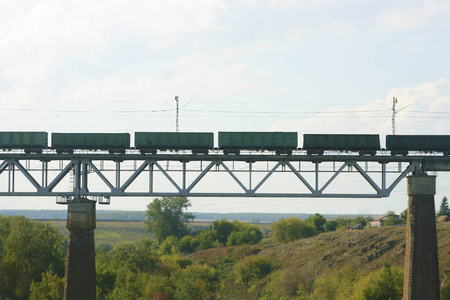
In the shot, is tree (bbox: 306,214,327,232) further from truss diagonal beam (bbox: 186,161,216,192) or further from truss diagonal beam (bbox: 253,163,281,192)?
truss diagonal beam (bbox: 186,161,216,192)

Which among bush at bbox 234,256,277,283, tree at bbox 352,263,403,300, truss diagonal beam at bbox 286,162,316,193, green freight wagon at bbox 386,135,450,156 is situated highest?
green freight wagon at bbox 386,135,450,156

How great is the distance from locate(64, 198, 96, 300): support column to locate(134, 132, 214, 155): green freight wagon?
6.97 m

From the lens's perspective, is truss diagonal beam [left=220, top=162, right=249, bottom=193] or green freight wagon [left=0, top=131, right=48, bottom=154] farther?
green freight wagon [left=0, top=131, right=48, bottom=154]

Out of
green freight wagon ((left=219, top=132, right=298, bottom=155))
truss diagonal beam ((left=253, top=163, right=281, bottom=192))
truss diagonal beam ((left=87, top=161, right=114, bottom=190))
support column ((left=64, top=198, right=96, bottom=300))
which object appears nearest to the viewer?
support column ((left=64, top=198, right=96, bottom=300))

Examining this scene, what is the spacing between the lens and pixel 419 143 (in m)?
46.3

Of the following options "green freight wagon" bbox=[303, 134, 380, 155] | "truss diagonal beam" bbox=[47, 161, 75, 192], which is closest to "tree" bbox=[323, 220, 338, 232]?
"green freight wagon" bbox=[303, 134, 380, 155]

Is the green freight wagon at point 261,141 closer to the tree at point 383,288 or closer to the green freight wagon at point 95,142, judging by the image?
the green freight wagon at point 95,142

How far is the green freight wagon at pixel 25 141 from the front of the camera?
46719 mm

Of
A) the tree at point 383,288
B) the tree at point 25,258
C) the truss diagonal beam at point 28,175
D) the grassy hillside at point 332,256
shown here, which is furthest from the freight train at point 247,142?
the tree at point 25,258

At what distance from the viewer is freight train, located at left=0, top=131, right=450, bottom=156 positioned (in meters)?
45.5

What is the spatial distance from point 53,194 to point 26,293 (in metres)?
22.9

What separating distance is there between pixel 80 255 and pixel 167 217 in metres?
109

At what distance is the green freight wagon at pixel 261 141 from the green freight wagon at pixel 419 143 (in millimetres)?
8682

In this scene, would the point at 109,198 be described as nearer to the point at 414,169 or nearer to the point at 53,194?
the point at 53,194
